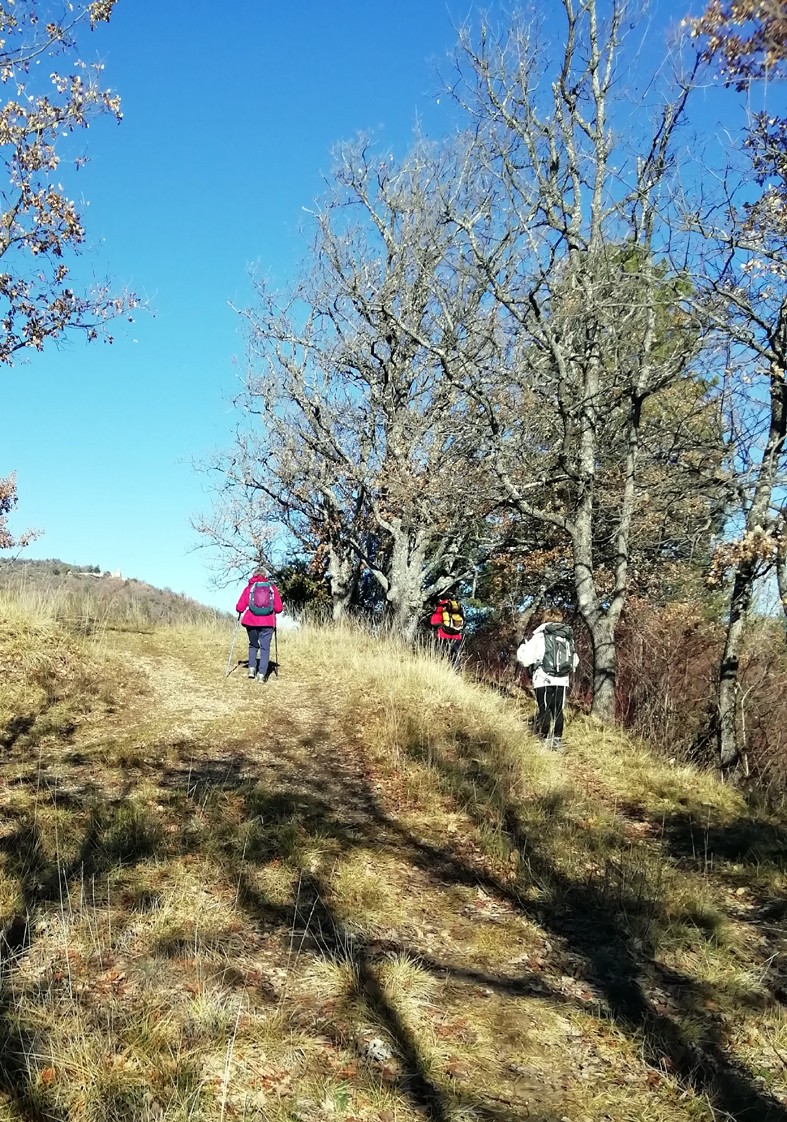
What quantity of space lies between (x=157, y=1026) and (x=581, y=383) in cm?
1140

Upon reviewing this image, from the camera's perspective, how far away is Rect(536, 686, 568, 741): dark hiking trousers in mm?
9375

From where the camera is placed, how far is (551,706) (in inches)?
374

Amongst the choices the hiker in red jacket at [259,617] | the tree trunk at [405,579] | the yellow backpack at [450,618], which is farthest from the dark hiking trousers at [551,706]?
the tree trunk at [405,579]

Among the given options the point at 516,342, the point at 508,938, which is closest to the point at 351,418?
the point at 516,342

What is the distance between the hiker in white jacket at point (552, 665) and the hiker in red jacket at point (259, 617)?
4224mm

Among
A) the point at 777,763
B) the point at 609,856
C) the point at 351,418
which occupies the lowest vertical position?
the point at 609,856

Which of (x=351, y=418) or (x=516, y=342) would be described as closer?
(x=516, y=342)

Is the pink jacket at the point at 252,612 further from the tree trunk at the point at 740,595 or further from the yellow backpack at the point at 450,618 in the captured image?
the tree trunk at the point at 740,595

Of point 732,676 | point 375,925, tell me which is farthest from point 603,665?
point 375,925

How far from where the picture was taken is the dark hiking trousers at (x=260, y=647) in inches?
468

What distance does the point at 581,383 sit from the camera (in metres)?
12.9

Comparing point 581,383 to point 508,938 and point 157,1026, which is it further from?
point 157,1026

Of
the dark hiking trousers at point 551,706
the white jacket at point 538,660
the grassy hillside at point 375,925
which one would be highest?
the white jacket at point 538,660

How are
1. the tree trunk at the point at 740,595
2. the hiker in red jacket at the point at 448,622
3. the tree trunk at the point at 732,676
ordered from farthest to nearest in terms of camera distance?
1. the hiker in red jacket at the point at 448,622
2. the tree trunk at the point at 732,676
3. the tree trunk at the point at 740,595
